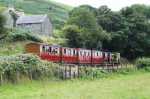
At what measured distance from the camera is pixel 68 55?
45.2 metres

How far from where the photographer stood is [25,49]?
140 ft

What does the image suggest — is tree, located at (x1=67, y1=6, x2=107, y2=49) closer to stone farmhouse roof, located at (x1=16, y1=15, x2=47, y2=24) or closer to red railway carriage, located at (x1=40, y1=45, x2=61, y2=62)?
stone farmhouse roof, located at (x1=16, y1=15, x2=47, y2=24)

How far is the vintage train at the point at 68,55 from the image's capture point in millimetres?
40688

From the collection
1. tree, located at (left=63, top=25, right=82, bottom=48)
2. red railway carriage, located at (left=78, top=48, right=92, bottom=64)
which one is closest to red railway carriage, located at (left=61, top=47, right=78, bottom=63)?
red railway carriage, located at (left=78, top=48, right=92, bottom=64)

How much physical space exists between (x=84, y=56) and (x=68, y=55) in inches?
173

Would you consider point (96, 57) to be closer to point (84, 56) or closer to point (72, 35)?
point (84, 56)

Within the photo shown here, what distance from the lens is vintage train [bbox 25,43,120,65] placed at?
40.7 metres

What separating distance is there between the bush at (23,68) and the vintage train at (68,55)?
23.4ft

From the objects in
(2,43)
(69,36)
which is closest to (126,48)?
(69,36)

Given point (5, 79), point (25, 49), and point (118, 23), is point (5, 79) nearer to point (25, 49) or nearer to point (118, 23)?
point (25, 49)

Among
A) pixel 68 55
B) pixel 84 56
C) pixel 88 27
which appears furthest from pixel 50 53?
pixel 88 27

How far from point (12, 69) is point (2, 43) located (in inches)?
813

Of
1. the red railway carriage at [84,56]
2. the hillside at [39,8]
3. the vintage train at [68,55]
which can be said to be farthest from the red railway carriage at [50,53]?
the hillside at [39,8]

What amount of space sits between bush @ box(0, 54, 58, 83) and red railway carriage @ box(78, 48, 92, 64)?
1446cm
